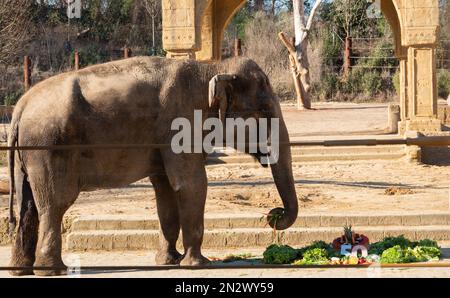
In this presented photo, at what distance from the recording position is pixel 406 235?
1027 centimetres

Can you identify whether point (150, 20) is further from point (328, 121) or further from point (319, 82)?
point (328, 121)

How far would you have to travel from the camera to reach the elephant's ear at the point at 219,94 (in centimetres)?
843

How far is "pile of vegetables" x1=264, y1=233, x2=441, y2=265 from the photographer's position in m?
8.45

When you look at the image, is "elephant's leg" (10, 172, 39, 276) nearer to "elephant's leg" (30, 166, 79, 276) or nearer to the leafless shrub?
"elephant's leg" (30, 166, 79, 276)

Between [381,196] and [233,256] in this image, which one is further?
[381,196]

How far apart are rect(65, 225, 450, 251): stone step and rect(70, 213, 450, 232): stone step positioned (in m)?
0.21

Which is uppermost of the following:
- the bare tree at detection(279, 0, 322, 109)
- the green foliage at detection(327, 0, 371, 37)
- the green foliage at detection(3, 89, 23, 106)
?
the green foliage at detection(327, 0, 371, 37)

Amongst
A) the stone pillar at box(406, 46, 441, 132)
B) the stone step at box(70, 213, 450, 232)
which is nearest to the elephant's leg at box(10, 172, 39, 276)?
the stone step at box(70, 213, 450, 232)

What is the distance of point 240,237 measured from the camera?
10328 mm

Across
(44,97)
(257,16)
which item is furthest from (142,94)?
(257,16)

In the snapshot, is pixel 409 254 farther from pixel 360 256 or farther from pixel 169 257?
pixel 169 257

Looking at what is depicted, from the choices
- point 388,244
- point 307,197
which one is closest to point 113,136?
point 388,244

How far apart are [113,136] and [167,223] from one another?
119cm
